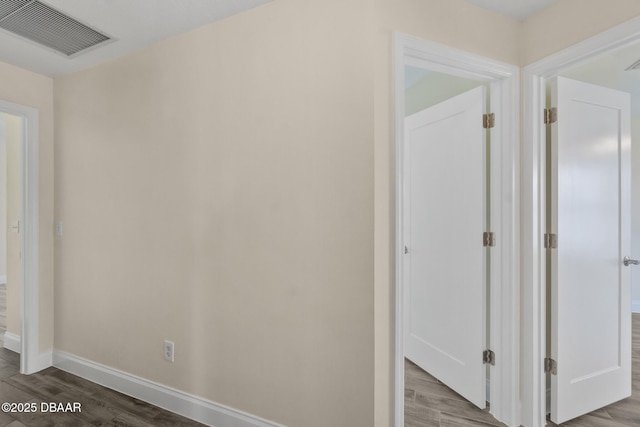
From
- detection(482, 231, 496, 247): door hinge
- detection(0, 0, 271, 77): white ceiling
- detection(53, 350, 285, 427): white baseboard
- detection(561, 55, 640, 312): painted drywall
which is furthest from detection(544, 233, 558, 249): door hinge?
detection(0, 0, 271, 77): white ceiling

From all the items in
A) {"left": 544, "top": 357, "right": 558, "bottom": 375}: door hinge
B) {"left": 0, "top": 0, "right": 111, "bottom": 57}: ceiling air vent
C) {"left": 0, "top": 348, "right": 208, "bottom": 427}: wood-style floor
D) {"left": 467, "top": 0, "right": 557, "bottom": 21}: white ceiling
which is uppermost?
{"left": 467, "top": 0, "right": 557, "bottom": 21}: white ceiling

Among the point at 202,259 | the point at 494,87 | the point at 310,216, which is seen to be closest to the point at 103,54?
the point at 202,259

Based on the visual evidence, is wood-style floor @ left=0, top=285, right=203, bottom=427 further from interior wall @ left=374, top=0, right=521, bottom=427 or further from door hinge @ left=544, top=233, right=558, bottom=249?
door hinge @ left=544, top=233, right=558, bottom=249

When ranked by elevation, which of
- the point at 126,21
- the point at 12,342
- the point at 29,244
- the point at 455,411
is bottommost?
the point at 455,411

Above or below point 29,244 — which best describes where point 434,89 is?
above

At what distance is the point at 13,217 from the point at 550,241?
423cm

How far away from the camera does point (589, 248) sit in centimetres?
209

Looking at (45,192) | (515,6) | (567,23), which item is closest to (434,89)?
(515,6)

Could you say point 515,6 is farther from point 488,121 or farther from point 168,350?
point 168,350

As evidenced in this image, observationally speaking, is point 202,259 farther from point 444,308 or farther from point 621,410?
point 621,410

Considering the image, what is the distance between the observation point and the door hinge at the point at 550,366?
1981 millimetres

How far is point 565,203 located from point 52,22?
3163 mm

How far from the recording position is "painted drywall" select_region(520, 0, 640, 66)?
1576 millimetres

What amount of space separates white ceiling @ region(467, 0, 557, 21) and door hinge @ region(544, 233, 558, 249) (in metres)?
1.28
